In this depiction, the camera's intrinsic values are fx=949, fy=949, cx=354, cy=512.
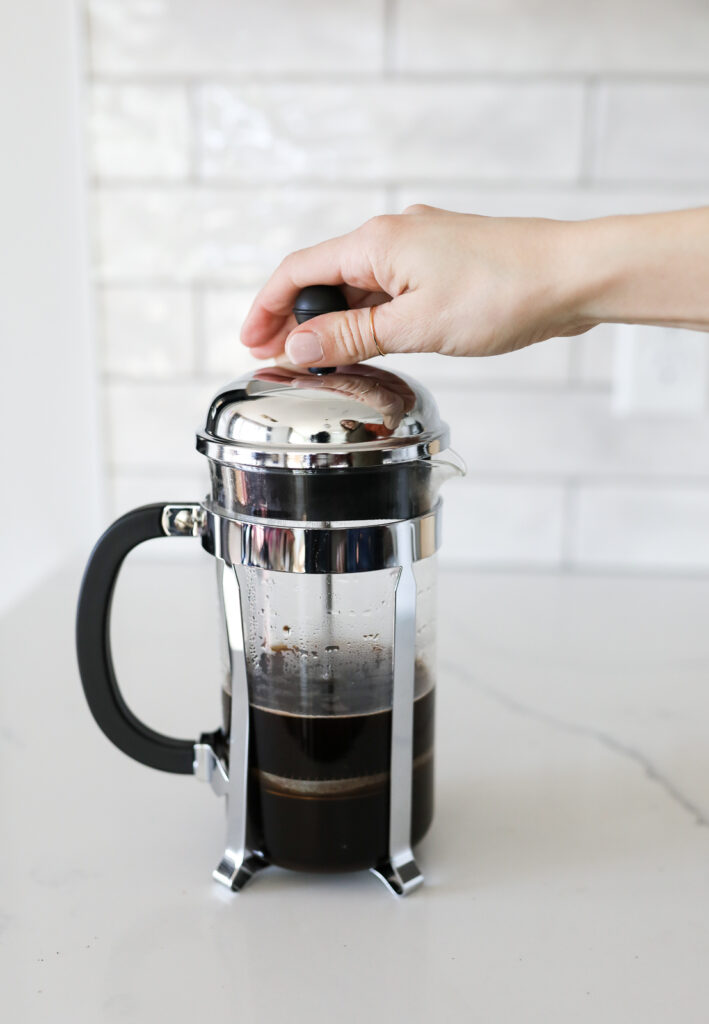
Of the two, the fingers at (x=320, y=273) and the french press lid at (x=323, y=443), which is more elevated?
the fingers at (x=320, y=273)

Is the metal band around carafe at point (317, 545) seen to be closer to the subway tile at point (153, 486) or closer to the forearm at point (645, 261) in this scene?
the forearm at point (645, 261)

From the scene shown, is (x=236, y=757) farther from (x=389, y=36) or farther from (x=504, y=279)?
(x=389, y=36)

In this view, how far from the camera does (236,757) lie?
1.72ft

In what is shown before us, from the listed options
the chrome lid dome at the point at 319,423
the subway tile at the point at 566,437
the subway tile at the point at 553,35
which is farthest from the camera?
the subway tile at the point at 566,437

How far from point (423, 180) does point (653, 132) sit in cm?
23

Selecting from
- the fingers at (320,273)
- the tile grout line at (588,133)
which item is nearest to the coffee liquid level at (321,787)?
the fingers at (320,273)

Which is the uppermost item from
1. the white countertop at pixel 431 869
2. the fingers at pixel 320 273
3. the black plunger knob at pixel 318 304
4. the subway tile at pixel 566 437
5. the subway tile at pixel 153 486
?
the fingers at pixel 320 273

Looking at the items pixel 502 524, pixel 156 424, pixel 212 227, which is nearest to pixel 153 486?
pixel 156 424

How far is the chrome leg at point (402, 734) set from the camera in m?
0.50

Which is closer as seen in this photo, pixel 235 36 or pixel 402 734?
pixel 402 734

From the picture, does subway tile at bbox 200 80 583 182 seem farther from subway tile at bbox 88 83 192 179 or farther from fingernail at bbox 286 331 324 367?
fingernail at bbox 286 331 324 367

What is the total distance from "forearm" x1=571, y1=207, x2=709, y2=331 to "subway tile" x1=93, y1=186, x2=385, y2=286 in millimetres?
517

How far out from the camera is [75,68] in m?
0.97

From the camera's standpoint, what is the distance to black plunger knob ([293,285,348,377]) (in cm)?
52
